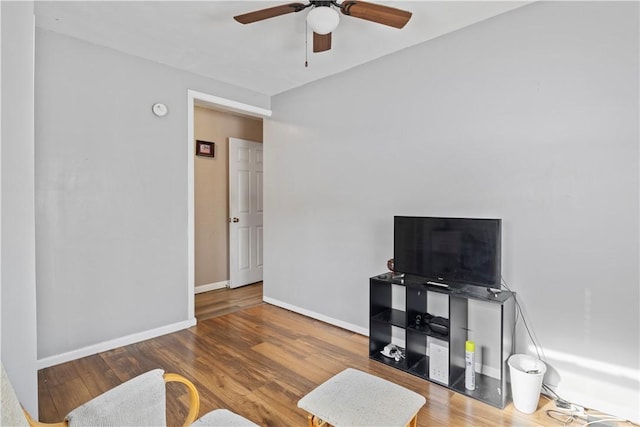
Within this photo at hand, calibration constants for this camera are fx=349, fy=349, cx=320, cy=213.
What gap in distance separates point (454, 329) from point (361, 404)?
1.18m

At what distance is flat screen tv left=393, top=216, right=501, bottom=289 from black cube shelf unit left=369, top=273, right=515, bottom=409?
0.30ft

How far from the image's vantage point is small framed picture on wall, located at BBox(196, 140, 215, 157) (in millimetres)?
4574

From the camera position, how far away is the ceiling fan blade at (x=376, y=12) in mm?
1922

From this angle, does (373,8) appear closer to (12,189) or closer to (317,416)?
(12,189)

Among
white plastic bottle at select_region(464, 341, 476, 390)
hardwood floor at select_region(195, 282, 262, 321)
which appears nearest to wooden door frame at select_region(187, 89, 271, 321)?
hardwood floor at select_region(195, 282, 262, 321)

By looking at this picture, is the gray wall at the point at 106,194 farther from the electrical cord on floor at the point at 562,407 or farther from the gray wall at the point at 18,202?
the electrical cord on floor at the point at 562,407

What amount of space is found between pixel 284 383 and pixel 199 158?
3.23 metres

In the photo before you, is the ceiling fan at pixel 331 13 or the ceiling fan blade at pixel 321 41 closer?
the ceiling fan at pixel 331 13

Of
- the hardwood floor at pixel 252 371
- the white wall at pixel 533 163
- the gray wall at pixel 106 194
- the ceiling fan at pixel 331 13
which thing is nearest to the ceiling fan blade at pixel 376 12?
the ceiling fan at pixel 331 13

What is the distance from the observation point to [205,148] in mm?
4633

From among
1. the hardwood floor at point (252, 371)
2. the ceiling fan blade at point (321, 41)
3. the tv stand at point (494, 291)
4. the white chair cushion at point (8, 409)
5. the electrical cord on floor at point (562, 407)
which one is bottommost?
the hardwood floor at point (252, 371)

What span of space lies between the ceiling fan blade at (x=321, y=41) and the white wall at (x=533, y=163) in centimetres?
85

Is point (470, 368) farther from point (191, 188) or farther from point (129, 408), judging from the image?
point (191, 188)

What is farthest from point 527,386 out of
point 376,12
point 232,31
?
point 232,31
